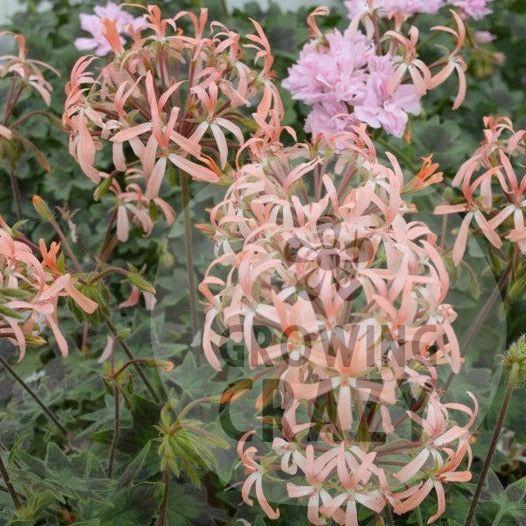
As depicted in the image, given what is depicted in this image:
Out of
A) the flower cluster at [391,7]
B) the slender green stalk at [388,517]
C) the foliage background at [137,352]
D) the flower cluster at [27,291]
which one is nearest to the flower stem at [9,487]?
the foliage background at [137,352]

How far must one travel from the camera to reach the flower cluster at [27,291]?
725mm

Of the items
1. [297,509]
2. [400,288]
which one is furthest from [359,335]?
Answer: [297,509]

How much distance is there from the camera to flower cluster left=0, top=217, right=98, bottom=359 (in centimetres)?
73

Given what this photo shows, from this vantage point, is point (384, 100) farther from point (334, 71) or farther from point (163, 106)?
point (163, 106)

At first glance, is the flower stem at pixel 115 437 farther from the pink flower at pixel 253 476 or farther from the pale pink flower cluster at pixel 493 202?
the pale pink flower cluster at pixel 493 202

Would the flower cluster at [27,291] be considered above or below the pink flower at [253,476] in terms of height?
above

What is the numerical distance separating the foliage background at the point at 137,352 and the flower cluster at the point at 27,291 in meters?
0.13

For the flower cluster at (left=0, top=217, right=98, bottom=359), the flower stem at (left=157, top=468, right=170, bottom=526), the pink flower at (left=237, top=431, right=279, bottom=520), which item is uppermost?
the flower cluster at (left=0, top=217, right=98, bottom=359)

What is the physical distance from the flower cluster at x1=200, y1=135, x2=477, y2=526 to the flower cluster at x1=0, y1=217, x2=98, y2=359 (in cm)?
12

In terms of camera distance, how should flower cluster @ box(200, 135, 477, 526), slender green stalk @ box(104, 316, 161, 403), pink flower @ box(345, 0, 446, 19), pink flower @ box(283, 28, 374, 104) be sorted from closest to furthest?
flower cluster @ box(200, 135, 477, 526)
slender green stalk @ box(104, 316, 161, 403)
pink flower @ box(283, 28, 374, 104)
pink flower @ box(345, 0, 446, 19)

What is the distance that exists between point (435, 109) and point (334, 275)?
3.15 ft

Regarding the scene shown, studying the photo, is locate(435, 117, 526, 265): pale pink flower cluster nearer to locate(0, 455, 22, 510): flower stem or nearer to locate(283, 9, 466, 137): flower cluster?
locate(283, 9, 466, 137): flower cluster

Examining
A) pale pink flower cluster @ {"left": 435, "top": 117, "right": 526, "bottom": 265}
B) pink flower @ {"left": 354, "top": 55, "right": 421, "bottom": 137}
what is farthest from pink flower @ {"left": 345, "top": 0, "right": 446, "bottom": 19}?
pale pink flower cluster @ {"left": 435, "top": 117, "right": 526, "bottom": 265}

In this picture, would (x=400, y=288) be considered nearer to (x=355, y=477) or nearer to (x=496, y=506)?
(x=355, y=477)
